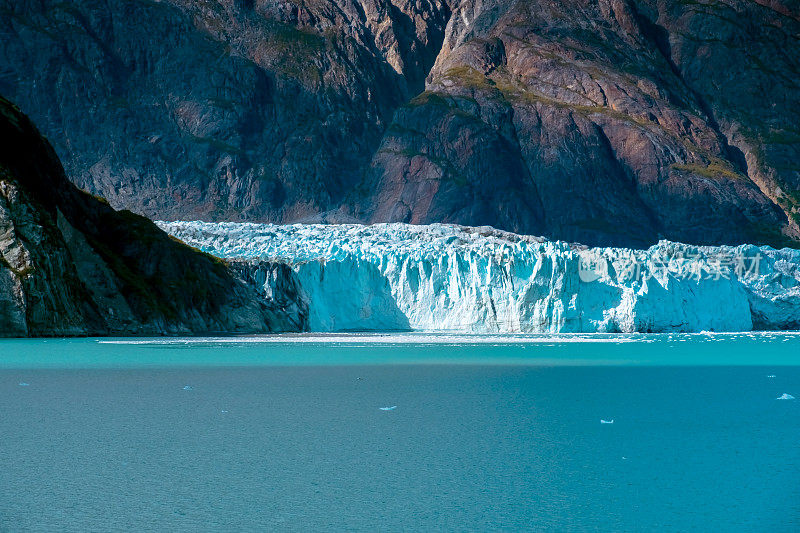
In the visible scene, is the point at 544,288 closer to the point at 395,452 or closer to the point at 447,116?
the point at 395,452

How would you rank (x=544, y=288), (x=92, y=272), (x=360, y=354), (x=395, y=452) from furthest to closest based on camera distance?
(x=544, y=288) < (x=92, y=272) < (x=360, y=354) < (x=395, y=452)

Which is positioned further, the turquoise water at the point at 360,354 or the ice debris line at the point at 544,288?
the ice debris line at the point at 544,288

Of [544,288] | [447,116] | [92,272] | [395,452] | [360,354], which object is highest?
[447,116]

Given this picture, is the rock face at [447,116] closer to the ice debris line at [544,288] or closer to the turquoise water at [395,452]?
the ice debris line at [544,288]

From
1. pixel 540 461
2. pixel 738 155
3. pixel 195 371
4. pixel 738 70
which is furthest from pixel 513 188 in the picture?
pixel 540 461

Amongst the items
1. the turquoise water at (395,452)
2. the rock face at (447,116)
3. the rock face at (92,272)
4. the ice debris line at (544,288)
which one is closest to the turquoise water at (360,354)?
the rock face at (92,272)

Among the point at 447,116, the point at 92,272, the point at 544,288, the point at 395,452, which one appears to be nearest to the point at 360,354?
the point at 92,272

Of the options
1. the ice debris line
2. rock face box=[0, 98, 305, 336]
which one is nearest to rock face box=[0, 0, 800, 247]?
the ice debris line
